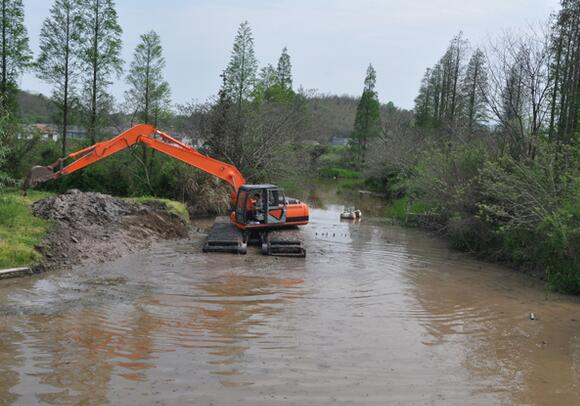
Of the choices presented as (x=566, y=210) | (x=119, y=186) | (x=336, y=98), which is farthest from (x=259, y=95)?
(x=336, y=98)

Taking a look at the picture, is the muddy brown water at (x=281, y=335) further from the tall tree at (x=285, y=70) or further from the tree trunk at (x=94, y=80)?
the tall tree at (x=285, y=70)

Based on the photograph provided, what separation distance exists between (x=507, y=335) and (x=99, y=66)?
81.9ft

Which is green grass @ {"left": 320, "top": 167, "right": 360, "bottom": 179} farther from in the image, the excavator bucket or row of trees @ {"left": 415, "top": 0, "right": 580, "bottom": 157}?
the excavator bucket

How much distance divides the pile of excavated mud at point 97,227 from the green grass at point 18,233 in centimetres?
24

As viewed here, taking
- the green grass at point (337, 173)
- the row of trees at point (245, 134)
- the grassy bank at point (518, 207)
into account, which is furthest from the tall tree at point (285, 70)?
the grassy bank at point (518, 207)

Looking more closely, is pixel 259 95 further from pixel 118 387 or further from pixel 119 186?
pixel 118 387

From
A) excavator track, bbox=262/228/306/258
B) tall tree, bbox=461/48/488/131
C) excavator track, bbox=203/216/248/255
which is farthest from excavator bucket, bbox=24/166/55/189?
tall tree, bbox=461/48/488/131

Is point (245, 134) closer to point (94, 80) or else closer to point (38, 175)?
point (94, 80)

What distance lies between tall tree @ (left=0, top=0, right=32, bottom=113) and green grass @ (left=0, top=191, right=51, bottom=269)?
13205mm

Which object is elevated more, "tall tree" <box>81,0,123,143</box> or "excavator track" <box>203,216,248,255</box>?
"tall tree" <box>81,0,123,143</box>

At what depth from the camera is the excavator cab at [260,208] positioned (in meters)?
17.5

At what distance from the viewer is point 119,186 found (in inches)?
1083

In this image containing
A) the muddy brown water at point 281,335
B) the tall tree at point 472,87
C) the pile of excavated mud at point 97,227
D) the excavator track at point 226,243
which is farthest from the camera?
the tall tree at point 472,87

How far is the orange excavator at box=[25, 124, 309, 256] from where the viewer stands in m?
16.5
